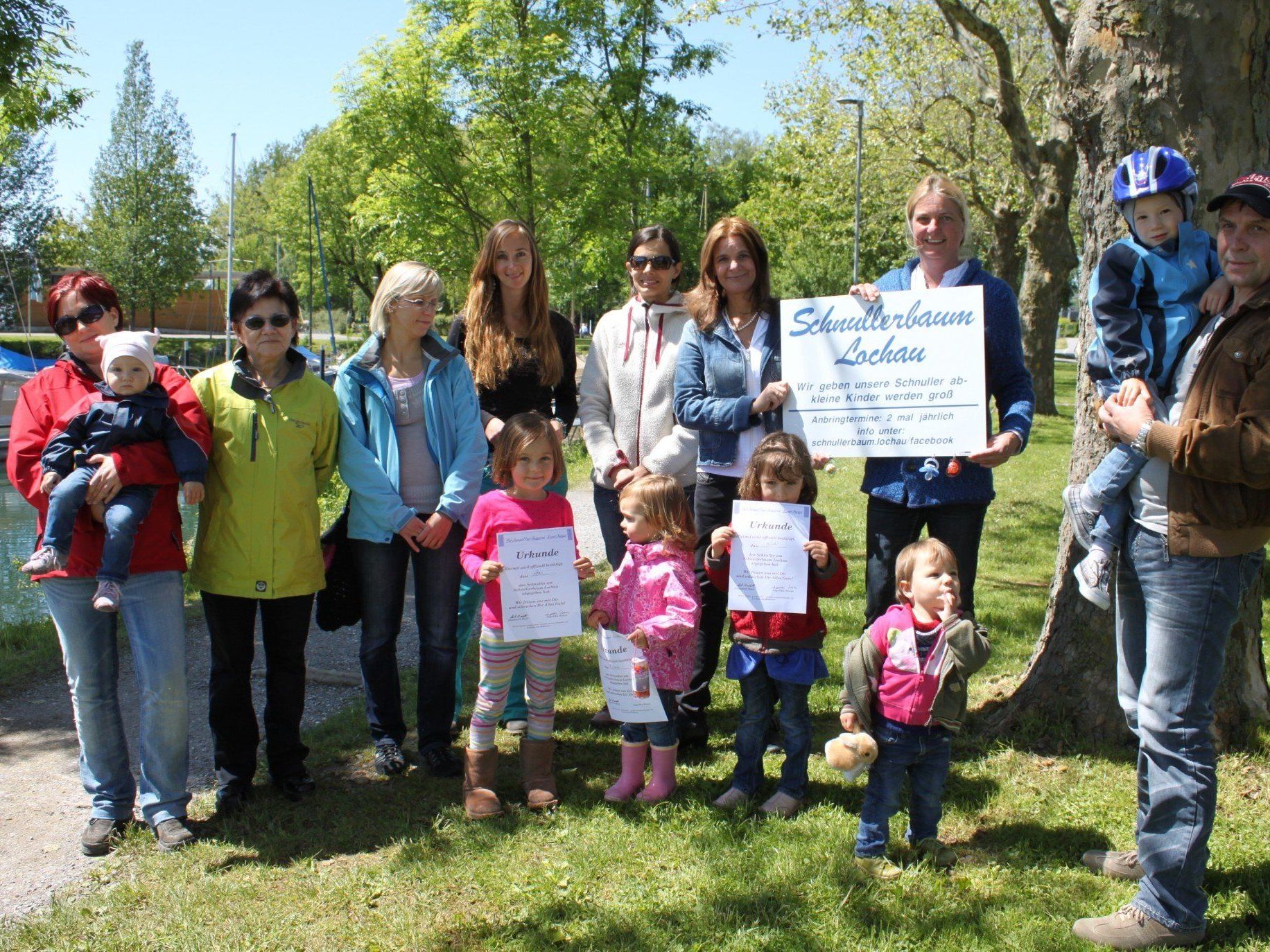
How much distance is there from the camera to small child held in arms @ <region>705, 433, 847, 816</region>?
4078 mm

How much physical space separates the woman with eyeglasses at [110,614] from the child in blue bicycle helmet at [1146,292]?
336 centimetres

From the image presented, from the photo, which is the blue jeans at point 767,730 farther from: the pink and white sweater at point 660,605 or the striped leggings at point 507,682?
the striped leggings at point 507,682

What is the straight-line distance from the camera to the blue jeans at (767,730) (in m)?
4.16

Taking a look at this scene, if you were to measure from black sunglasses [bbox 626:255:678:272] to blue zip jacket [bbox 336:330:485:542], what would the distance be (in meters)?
0.92

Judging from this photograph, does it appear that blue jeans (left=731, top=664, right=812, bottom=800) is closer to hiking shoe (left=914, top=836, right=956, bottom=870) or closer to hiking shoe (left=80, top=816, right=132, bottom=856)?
hiking shoe (left=914, top=836, right=956, bottom=870)

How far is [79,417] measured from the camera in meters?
3.92

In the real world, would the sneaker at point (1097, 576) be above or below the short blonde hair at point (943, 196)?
below

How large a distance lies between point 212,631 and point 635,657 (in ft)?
5.97

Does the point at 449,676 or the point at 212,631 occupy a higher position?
the point at 212,631

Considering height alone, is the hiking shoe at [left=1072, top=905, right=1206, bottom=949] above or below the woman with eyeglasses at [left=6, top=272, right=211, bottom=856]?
below

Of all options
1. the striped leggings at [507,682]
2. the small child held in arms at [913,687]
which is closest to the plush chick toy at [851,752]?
the small child held in arms at [913,687]

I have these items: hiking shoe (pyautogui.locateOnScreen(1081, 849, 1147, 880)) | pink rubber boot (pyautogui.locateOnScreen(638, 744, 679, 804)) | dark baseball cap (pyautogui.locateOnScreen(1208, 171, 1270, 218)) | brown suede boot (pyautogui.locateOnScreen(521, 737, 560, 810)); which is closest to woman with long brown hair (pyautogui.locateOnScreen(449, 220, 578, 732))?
brown suede boot (pyautogui.locateOnScreen(521, 737, 560, 810))

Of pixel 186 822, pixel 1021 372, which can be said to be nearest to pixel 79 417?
pixel 186 822

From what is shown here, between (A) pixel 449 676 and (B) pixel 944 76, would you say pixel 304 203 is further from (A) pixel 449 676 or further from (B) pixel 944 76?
(A) pixel 449 676
